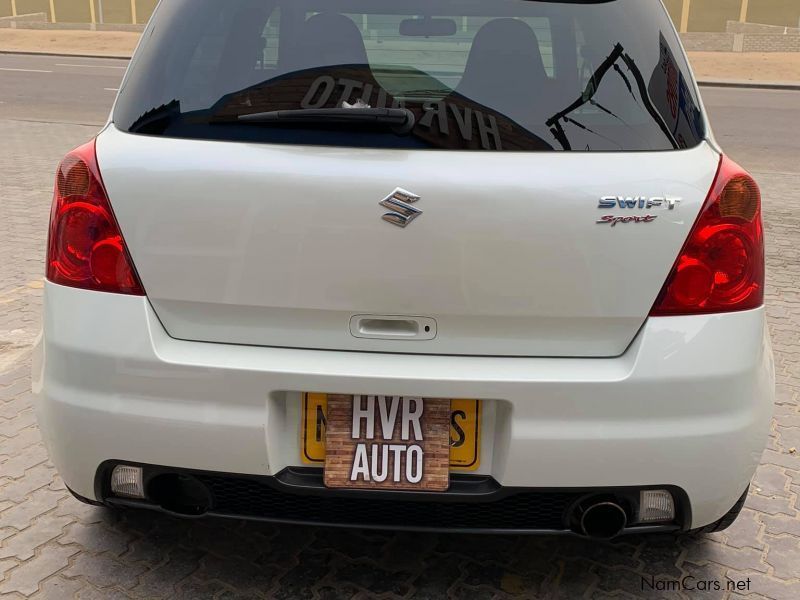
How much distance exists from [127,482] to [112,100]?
1549cm

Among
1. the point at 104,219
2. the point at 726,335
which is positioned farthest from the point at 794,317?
the point at 104,219

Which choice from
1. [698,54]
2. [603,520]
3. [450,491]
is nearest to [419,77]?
[450,491]

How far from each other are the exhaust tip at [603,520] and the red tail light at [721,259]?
1.62 ft

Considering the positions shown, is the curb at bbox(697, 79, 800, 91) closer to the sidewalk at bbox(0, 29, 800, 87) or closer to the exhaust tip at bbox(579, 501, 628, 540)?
the sidewalk at bbox(0, 29, 800, 87)

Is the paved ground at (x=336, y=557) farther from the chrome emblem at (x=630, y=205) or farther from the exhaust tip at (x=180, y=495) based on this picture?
the chrome emblem at (x=630, y=205)

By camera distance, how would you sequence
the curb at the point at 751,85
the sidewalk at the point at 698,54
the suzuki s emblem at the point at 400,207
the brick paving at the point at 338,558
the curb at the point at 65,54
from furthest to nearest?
the curb at the point at 65,54 < the sidewalk at the point at 698,54 < the curb at the point at 751,85 < the brick paving at the point at 338,558 < the suzuki s emblem at the point at 400,207

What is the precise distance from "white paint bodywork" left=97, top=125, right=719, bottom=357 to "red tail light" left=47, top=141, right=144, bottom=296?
0.05 metres

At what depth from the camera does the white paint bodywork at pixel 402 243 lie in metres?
2.00

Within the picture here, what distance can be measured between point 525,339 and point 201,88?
3.34 ft

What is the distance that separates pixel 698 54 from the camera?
28266mm

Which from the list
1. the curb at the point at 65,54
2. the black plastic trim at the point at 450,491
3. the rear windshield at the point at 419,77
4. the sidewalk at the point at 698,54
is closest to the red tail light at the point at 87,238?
the rear windshield at the point at 419,77

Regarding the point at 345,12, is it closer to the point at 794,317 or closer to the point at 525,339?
the point at 525,339

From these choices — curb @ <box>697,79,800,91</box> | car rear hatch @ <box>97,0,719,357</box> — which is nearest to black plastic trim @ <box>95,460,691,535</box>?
car rear hatch @ <box>97,0,719,357</box>

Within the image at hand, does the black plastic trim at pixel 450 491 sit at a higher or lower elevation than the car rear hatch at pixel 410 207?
lower
